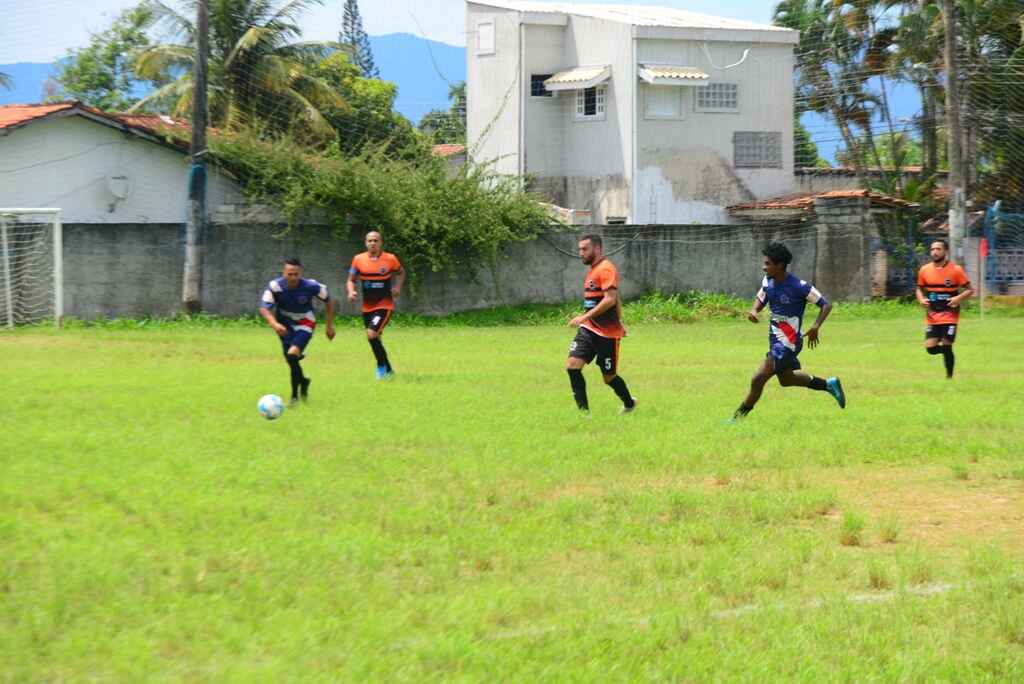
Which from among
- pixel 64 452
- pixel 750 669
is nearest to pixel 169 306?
pixel 64 452

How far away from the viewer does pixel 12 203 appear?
104 ft

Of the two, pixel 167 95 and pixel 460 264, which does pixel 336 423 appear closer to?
pixel 460 264

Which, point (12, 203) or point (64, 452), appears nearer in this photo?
point (64, 452)

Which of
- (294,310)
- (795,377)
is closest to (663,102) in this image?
(294,310)

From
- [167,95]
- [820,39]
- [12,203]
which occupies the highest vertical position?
[820,39]

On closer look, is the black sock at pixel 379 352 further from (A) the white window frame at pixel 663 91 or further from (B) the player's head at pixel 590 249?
(A) the white window frame at pixel 663 91

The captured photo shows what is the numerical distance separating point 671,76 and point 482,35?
645 cm

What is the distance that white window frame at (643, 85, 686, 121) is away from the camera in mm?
41031

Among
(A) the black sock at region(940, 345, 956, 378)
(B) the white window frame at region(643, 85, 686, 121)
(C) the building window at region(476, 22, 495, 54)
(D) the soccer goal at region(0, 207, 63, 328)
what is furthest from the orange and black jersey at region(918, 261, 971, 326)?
(C) the building window at region(476, 22, 495, 54)

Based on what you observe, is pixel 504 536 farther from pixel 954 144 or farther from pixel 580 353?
pixel 954 144

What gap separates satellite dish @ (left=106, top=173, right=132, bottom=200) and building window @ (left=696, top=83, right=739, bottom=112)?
55.6ft

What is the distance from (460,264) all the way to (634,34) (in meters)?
11.1

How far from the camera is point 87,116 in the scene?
105 feet

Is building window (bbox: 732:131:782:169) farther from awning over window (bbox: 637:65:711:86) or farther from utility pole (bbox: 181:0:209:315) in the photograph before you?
utility pole (bbox: 181:0:209:315)
